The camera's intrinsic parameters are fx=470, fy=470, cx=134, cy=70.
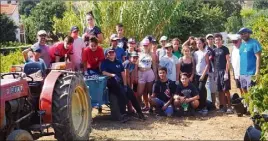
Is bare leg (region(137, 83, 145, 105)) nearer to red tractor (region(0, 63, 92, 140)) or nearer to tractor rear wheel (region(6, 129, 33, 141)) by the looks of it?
red tractor (region(0, 63, 92, 140))

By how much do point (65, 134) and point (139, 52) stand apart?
11.8 feet

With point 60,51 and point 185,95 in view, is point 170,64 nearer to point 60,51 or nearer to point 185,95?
point 185,95

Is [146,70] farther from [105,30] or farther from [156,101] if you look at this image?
[105,30]

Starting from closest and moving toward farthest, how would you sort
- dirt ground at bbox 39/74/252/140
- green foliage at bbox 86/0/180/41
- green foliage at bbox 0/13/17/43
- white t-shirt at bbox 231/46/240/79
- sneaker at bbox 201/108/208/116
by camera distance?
dirt ground at bbox 39/74/252/140, white t-shirt at bbox 231/46/240/79, sneaker at bbox 201/108/208/116, green foliage at bbox 86/0/180/41, green foliage at bbox 0/13/17/43

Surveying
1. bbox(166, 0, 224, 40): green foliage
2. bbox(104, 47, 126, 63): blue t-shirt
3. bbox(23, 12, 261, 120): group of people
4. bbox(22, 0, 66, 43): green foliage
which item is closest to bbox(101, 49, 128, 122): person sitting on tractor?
bbox(23, 12, 261, 120): group of people

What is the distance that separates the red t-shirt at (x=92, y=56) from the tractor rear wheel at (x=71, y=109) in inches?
54.7

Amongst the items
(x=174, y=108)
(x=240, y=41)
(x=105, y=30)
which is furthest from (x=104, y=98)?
(x=105, y=30)

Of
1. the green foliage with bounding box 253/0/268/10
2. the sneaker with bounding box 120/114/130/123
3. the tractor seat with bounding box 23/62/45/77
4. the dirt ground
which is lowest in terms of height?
the dirt ground

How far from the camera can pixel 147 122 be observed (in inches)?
323

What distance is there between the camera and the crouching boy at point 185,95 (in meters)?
8.67

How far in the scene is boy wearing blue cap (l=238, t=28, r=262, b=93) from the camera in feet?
26.7

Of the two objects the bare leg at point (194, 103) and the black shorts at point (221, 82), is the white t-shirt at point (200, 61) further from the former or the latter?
the bare leg at point (194, 103)

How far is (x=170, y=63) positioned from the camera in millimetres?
8914

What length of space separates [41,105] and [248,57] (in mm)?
4052
